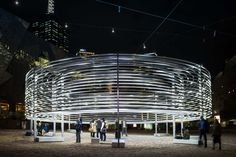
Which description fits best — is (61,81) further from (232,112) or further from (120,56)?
(232,112)

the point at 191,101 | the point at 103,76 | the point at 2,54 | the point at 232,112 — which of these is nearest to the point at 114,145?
the point at 103,76

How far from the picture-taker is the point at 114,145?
795 inches

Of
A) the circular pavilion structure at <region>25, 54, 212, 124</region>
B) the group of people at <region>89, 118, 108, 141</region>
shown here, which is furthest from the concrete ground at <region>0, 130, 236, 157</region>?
the group of people at <region>89, 118, 108, 141</region>

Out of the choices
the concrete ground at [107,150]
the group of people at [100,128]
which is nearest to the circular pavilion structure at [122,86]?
the group of people at [100,128]

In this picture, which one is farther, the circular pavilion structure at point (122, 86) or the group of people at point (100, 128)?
the group of people at point (100, 128)

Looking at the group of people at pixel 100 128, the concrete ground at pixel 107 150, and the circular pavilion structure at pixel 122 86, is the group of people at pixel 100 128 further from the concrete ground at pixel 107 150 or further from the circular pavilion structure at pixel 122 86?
the concrete ground at pixel 107 150

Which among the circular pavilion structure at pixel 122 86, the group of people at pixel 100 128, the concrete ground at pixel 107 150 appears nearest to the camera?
the concrete ground at pixel 107 150

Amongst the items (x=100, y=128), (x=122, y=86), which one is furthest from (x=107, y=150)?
Answer: (x=100, y=128)

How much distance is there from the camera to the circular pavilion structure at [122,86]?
23078 mm

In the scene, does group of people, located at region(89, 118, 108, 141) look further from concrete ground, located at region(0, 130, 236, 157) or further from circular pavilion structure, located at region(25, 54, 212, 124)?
concrete ground, located at region(0, 130, 236, 157)

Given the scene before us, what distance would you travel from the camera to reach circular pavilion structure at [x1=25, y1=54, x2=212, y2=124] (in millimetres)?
23078

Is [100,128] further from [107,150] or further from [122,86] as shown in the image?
[107,150]

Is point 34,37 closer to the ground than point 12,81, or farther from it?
farther from it

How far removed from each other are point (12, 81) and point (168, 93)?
75.6 m
